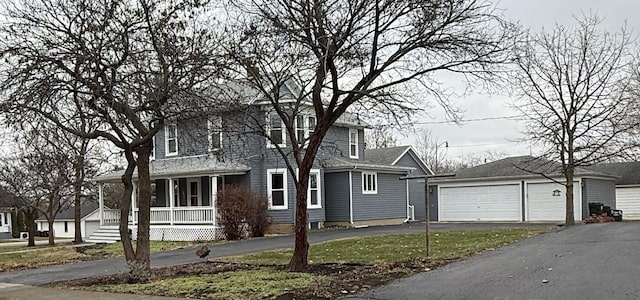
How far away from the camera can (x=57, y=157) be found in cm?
1803

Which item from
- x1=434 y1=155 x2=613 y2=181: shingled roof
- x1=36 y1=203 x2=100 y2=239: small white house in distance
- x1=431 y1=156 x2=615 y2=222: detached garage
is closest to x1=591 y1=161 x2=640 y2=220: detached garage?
x1=431 y1=156 x2=615 y2=222: detached garage

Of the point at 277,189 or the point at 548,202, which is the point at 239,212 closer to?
the point at 277,189

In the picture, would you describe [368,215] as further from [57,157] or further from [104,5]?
[104,5]

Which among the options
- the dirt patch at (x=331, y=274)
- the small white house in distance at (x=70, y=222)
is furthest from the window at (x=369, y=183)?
the small white house in distance at (x=70, y=222)

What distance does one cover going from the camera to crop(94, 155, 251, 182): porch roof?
27828 millimetres

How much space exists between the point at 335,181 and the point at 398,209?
17.7ft

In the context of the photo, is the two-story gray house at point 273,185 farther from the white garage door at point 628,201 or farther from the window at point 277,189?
the white garage door at point 628,201

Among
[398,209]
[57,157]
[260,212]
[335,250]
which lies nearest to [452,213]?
[398,209]

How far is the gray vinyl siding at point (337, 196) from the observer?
3092 cm

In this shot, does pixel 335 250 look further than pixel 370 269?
Yes

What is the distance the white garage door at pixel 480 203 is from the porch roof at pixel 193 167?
1413 centimetres

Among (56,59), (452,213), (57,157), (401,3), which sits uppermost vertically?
(401,3)

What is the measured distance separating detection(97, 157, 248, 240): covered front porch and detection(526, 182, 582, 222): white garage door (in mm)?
15682

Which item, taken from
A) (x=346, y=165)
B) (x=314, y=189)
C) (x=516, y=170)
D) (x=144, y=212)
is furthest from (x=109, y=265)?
(x=516, y=170)
